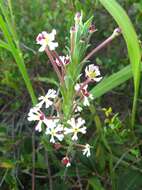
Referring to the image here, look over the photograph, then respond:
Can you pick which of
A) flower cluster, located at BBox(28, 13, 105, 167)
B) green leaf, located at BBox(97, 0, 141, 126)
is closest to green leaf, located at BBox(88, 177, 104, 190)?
flower cluster, located at BBox(28, 13, 105, 167)

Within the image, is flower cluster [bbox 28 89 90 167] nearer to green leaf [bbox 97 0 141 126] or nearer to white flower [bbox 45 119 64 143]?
white flower [bbox 45 119 64 143]

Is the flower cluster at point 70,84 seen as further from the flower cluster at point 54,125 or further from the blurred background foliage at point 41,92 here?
the blurred background foliage at point 41,92

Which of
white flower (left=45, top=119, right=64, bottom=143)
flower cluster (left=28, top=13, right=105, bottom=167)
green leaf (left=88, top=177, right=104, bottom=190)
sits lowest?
green leaf (left=88, top=177, right=104, bottom=190)

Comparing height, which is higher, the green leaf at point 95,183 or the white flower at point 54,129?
the white flower at point 54,129

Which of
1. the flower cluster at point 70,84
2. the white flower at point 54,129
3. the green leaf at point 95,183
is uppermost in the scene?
the flower cluster at point 70,84

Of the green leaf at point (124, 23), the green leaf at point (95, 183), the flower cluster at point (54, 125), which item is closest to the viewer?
the green leaf at point (124, 23)

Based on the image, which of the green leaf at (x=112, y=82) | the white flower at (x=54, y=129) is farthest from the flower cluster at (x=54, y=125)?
the green leaf at (x=112, y=82)

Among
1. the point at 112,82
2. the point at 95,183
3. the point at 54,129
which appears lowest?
the point at 95,183

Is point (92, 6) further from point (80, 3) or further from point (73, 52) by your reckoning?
point (73, 52)

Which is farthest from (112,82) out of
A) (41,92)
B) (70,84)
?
(41,92)

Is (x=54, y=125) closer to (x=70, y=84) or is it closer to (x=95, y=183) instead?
(x=70, y=84)
